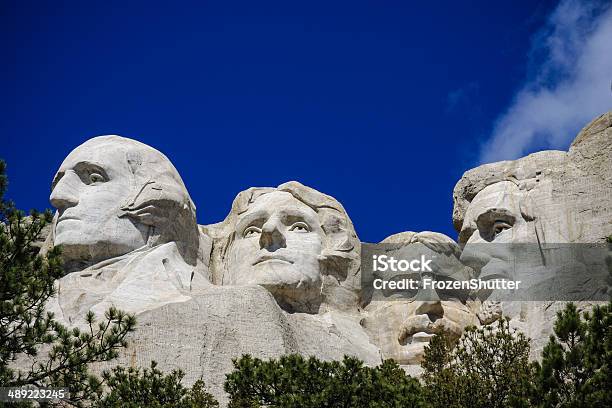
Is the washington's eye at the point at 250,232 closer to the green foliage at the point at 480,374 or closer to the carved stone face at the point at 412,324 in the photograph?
the carved stone face at the point at 412,324

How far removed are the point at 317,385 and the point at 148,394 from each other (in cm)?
197

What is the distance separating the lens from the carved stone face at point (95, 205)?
22.3 metres

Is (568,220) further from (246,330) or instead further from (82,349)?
(82,349)

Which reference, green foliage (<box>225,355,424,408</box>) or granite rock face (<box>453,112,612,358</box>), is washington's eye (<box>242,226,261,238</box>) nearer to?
granite rock face (<box>453,112,612,358</box>)

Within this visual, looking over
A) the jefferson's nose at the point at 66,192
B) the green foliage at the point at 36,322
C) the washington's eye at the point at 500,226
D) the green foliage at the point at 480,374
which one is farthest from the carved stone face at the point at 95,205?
the green foliage at the point at 480,374

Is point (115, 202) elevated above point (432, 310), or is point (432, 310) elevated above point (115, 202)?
point (115, 202)

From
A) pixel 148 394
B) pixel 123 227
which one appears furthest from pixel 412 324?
pixel 148 394

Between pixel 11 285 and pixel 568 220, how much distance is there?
29.3 feet

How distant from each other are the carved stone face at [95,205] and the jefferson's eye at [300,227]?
2466mm

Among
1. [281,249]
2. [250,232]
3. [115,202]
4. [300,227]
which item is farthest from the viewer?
[250,232]

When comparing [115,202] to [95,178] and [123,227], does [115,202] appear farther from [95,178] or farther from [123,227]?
[95,178]

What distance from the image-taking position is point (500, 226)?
74.3 feet

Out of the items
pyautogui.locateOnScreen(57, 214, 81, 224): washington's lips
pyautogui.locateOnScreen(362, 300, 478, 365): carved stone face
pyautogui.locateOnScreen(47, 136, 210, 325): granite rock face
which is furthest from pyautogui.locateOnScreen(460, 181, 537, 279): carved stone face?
pyautogui.locateOnScreen(57, 214, 81, 224): washington's lips

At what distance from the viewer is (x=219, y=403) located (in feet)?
62.4
